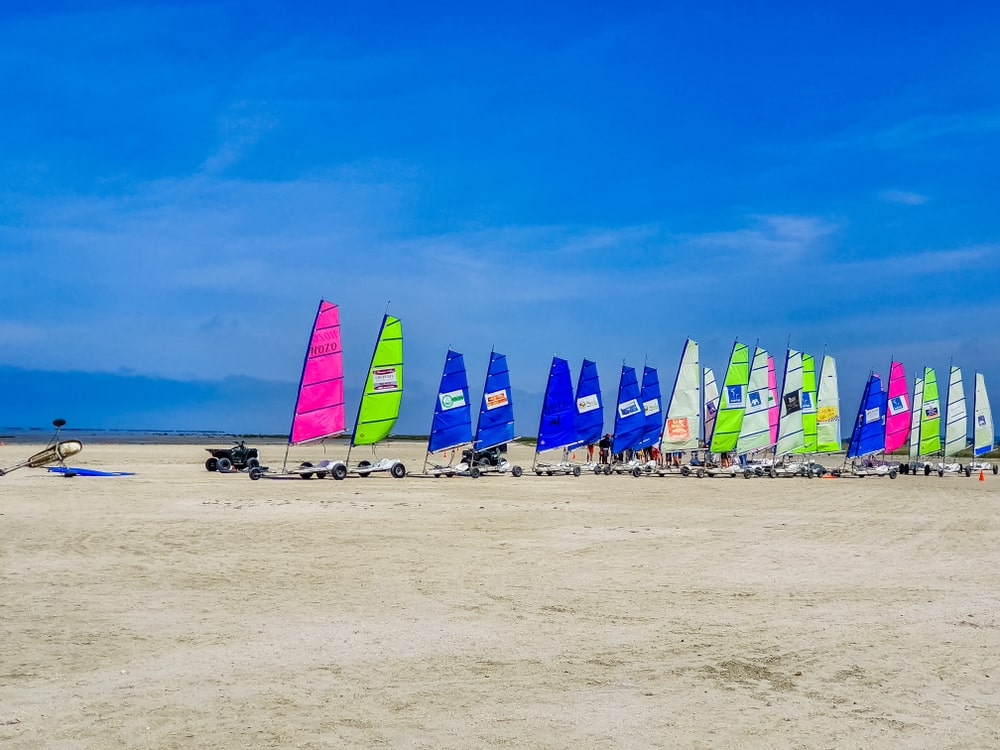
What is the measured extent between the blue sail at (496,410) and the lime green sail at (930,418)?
2151cm

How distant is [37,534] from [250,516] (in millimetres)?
3446

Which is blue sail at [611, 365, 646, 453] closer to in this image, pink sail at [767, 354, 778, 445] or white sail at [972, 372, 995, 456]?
pink sail at [767, 354, 778, 445]

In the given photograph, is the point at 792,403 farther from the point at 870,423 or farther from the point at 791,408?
the point at 870,423

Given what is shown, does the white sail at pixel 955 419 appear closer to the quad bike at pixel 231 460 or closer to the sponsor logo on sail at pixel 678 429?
the sponsor logo on sail at pixel 678 429

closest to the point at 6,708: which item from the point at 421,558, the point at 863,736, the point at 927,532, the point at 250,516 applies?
the point at 863,736

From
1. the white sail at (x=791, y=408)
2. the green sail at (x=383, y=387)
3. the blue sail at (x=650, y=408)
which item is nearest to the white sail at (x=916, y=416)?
the white sail at (x=791, y=408)

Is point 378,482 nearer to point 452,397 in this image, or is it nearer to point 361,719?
point 452,397

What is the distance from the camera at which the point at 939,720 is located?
5395mm

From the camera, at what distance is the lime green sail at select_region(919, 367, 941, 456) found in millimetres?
42656

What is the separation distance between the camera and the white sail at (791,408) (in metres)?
37.5

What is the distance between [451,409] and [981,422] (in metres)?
28.3

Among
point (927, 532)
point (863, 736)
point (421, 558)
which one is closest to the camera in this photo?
point (863, 736)

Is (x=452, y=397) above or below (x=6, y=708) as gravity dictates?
above

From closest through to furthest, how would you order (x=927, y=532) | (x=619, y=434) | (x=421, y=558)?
(x=421, y=558), (x=927, y=532), (x=619, y=434)
